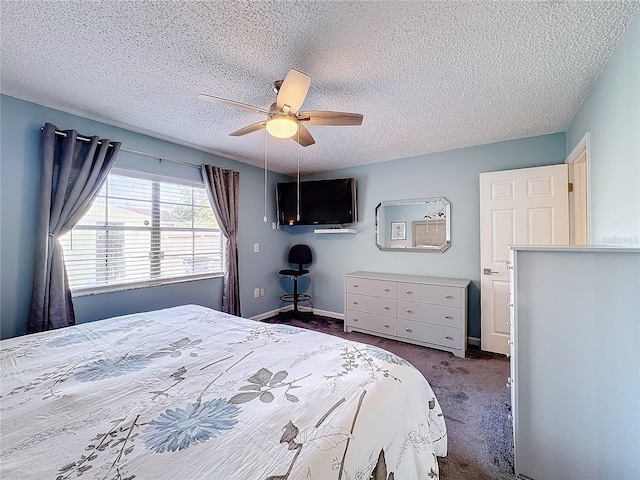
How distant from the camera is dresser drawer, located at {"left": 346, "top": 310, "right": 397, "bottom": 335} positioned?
3.22 meters

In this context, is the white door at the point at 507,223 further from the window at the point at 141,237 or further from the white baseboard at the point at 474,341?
the window at the point at 141,237

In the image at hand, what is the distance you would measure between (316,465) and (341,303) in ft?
11.4

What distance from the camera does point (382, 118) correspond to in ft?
7.72

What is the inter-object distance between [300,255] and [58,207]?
2.90m

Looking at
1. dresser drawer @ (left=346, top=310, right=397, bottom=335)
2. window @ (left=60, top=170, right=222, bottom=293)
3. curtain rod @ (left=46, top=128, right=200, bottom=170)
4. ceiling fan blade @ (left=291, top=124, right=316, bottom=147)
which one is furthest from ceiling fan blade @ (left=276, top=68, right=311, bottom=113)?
dresser drawer @ (left=346, top=310, right=397, bottom=335)

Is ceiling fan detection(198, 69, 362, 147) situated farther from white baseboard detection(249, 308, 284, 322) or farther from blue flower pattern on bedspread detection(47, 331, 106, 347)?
white baseboard detection(249, 308, 284, 322)

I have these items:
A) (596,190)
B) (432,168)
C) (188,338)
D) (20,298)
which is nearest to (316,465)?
(188,338)

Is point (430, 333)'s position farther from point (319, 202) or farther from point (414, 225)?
Answer: point (319, 202)

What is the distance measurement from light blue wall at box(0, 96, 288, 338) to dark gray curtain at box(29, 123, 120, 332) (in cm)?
9

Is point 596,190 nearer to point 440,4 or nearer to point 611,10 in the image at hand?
point 611,10

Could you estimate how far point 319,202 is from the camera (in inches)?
157

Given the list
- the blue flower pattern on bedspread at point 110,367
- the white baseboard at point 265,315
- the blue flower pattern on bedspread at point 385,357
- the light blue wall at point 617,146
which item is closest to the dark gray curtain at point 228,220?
the white baseboard at point 265,315

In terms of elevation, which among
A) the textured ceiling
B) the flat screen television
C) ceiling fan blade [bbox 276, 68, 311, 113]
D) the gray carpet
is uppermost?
the textured ceiling

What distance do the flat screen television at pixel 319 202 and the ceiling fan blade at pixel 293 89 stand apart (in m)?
2.22
